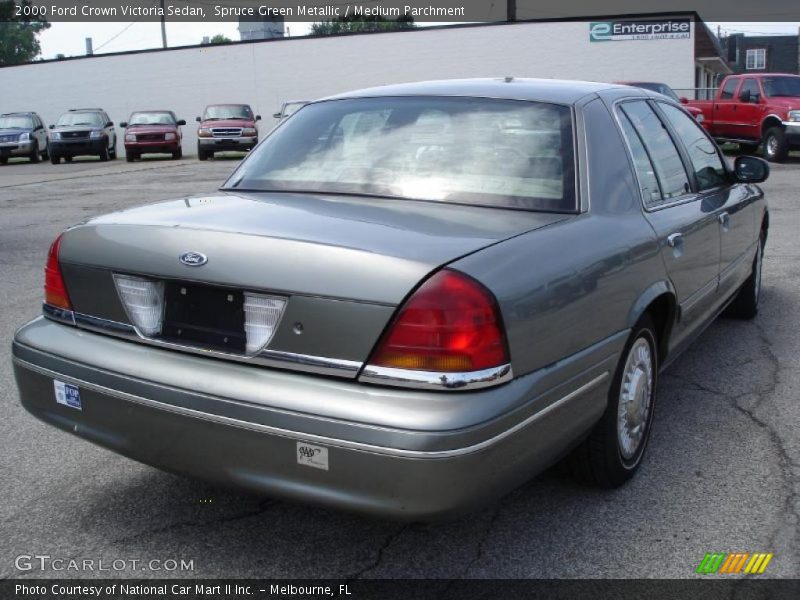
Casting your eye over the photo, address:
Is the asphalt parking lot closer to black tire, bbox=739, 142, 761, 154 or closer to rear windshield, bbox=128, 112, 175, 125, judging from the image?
black tire, bbox=739, 142, 761, 154

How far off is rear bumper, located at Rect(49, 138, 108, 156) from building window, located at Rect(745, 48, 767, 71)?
6735cm

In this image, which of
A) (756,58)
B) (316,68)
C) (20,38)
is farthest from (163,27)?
(756,58)

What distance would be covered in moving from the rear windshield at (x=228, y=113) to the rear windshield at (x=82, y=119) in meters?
3.62

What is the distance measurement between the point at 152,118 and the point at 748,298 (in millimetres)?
27335

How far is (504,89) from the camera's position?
155 inches

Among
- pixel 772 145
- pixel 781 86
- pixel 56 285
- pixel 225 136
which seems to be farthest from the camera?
pixel 225 136

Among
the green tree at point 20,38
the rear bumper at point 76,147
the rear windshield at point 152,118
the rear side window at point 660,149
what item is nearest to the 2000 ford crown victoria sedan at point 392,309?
the rear side window at point 660,149

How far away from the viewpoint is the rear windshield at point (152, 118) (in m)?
30.4

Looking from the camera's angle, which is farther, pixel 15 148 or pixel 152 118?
pixel 152 118

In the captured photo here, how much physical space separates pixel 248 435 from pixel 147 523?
910mm

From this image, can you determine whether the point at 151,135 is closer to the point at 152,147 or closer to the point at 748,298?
the point at 152,147

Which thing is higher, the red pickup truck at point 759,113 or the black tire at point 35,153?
the red pickup truck at point 759,113

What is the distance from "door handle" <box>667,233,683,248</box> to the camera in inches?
153

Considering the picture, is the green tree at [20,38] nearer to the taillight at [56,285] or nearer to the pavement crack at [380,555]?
the taillight at [56,285]
